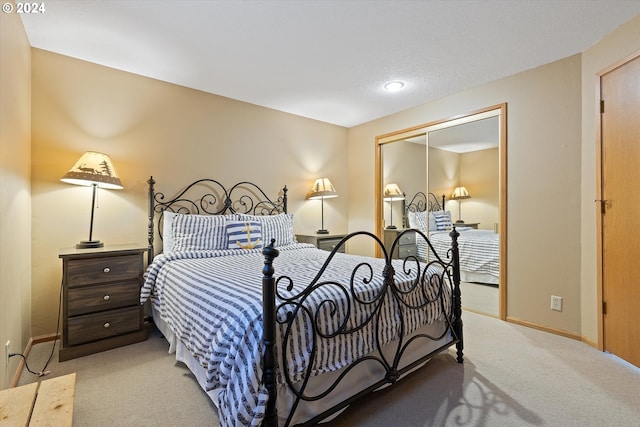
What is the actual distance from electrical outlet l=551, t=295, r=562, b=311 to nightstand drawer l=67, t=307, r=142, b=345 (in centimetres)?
360

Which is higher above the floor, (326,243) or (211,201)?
(211,201)

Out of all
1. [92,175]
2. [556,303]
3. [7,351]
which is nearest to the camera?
[7,351]

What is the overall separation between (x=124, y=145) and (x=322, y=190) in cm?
230

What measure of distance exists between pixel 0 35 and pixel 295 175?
2.94m

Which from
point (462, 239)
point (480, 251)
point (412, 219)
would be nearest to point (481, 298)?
point (480, 251)

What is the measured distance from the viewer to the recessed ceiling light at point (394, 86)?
3238 mm

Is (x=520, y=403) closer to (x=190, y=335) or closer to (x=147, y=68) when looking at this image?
(x=190, y=335)

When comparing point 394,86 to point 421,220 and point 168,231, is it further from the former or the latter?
point 168,231

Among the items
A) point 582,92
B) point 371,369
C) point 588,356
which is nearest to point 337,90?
point 582,92

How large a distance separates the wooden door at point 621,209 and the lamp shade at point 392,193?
2.14 metres

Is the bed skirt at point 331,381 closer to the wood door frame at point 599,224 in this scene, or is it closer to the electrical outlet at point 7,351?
the electrical outlet at point 7,351

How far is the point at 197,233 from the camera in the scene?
9.51 feet

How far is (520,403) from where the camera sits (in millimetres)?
1729

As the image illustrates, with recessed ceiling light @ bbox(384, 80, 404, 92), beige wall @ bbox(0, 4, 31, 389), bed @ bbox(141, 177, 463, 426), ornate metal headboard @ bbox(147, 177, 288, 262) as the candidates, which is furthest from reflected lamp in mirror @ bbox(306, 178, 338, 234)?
beige wall @ bbox(0, 4, 31, 389)
